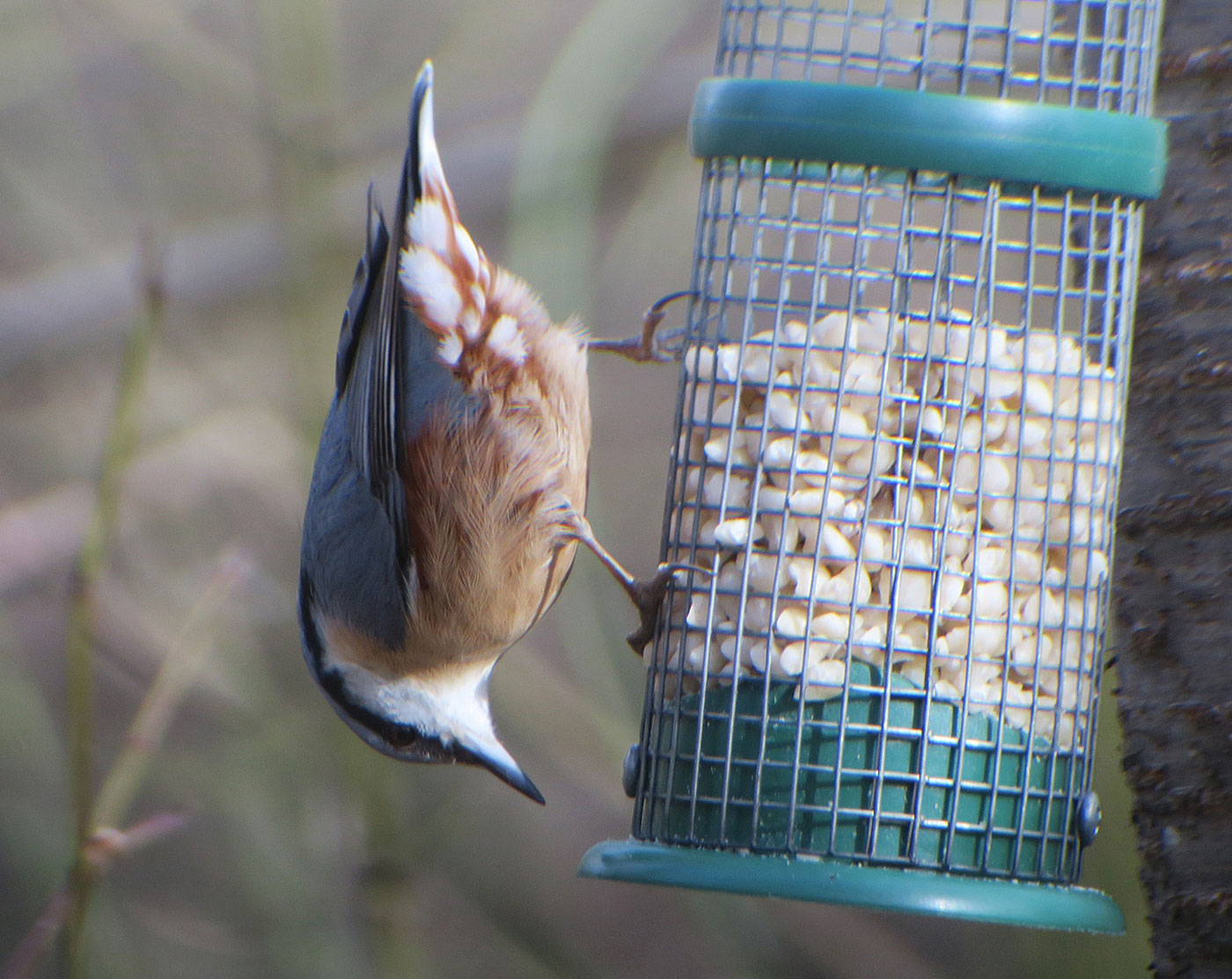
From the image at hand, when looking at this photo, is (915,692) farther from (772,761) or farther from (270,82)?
(270,82)

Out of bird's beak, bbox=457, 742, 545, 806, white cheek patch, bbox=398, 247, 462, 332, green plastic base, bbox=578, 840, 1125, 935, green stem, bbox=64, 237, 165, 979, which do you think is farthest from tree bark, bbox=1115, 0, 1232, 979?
green stem, bbox=64, 237, 165, 979

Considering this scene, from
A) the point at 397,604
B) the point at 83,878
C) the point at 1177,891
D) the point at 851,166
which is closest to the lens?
the point at 851,166

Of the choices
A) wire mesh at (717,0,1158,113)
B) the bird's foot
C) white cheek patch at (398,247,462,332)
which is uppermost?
wire mesh at (717,0,1158,113)

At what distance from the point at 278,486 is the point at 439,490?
5.14 feet

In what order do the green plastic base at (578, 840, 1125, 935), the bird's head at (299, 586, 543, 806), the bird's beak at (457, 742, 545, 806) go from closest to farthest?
the green plastic base at (578, 840, 1125, 935)
the bird's beak at (457, 742, 545, 806)
the bird's head at (299, 586, 543, 806)

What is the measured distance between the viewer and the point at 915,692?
235 cm

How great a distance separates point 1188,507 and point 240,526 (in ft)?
12.3

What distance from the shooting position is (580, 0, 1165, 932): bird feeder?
227 cm

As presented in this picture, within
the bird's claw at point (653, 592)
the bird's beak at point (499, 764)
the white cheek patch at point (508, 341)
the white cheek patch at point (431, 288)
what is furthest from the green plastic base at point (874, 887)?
the white cheek patch at point (431, 288)

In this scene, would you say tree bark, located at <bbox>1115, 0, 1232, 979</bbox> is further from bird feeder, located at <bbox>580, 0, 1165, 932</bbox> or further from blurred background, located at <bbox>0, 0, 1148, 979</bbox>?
blurred background, located at <bbox>0, 0, 1148, 979</bbox>

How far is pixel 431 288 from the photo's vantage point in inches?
138

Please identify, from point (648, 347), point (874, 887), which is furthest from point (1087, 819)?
point (648, 347)

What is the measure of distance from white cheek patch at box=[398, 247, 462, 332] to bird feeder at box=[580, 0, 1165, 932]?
105 centimetres

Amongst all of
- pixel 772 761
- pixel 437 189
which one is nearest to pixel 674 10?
pixel 437 189
